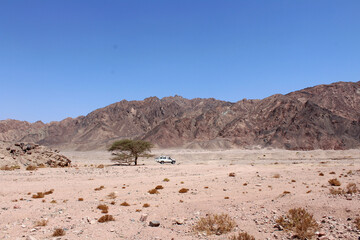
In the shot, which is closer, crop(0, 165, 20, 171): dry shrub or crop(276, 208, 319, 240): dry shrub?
crop(276, 208, 319, 240): dry shrub

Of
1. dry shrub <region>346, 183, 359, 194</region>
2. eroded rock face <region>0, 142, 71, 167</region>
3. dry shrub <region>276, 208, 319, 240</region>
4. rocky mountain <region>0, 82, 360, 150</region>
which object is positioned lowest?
dry shrub <region>276, 208, 319, 240</region>

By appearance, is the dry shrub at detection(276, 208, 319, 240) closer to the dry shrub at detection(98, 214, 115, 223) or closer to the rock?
the rock

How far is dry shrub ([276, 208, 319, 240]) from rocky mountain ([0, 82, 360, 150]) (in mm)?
95866

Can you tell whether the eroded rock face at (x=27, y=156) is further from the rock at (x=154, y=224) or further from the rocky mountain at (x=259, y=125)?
the rocky mountain at (x=259, y=125)

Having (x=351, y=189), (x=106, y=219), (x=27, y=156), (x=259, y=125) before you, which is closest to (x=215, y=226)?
(x=106, y=219)

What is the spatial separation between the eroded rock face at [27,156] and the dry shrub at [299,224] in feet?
114

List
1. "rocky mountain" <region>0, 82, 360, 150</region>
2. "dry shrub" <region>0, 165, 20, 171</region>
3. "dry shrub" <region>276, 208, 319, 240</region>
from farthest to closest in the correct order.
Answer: "rocky mountain" <region>0, 82, 360, 150</region>
"dry shrub" <region>0, 165, 20, 171</region>
"dry shrub" <region>276, 208, 319, 240</region>

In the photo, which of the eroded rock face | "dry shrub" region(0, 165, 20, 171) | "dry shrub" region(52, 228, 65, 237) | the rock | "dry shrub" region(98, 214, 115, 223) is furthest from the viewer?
the eroded rock face

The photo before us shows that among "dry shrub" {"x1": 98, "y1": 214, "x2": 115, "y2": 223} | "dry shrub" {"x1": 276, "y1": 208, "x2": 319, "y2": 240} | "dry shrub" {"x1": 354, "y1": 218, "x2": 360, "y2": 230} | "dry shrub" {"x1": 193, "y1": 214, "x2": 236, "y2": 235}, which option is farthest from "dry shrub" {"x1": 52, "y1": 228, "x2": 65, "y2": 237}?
"dry shrub" {"x1": 354, "y1": 218, "x2": 360, "y2": 230}

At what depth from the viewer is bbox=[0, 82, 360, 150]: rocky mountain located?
104 metres

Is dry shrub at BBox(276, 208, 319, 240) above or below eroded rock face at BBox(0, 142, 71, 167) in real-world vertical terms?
below

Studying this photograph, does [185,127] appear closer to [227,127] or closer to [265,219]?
[227,127]

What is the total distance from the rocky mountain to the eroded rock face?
247 feet

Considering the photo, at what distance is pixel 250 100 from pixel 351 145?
55313mm
